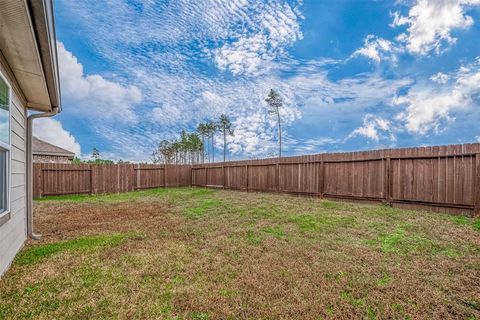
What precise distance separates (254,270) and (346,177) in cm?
594

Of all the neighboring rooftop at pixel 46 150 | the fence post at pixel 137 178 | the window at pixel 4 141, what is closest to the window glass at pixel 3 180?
the window at pixel 4 141

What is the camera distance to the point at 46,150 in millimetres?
16672

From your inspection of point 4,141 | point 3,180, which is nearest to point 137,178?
point 3,180

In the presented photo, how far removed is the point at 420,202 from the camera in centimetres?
635

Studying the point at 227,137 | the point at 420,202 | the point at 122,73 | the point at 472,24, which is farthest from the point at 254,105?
the point at 420,202

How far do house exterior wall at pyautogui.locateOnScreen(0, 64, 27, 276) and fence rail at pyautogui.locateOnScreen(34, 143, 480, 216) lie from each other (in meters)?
7.91

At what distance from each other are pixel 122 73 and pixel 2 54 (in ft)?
46.8

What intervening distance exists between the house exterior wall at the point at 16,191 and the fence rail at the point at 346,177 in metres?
7.91

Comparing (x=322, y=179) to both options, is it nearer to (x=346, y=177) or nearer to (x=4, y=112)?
(x=346, y=177)

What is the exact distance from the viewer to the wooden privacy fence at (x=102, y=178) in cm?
1171

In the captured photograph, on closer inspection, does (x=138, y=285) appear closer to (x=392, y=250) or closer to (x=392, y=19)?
(x=392, y=250)

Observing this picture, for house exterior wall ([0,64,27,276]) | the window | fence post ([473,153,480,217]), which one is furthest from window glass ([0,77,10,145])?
fence post ([473,153,480,217])

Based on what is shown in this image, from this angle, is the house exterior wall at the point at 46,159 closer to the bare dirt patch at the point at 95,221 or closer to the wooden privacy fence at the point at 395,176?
the bare dirt patch at the point at 95,221

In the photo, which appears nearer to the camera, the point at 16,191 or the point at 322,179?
the point at 16,191
